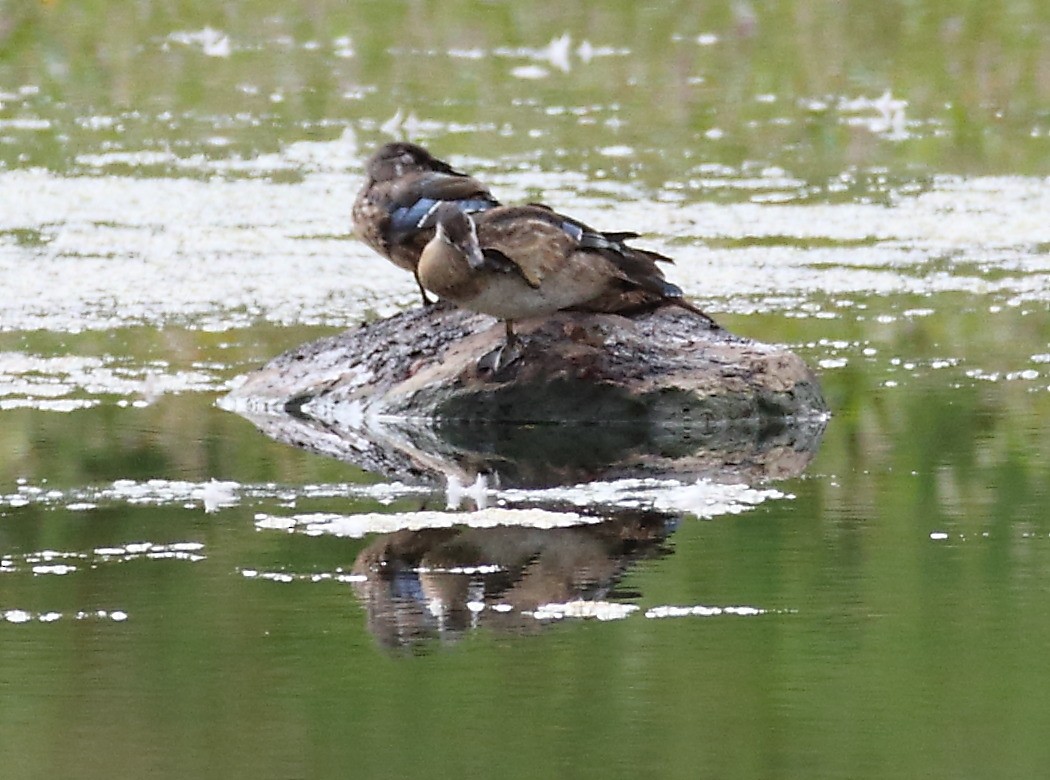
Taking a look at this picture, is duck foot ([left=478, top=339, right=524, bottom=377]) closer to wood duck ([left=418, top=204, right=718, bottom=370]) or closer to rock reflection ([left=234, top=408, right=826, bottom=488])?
wood duck ([left=418, top=204, right=718, bottom=370])

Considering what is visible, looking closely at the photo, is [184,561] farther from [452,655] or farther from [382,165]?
[382,165]

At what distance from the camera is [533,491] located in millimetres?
6840

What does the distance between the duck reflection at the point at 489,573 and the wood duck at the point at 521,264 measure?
1.43 m

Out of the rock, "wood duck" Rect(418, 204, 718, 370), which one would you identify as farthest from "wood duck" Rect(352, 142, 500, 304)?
"wood duck" Rect(418, 204, 718, 370)

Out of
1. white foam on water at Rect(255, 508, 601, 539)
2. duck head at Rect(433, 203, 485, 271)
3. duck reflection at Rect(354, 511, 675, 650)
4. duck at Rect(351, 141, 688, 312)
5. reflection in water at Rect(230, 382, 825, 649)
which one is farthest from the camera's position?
duck at Rect(351, 141, 688, 312)

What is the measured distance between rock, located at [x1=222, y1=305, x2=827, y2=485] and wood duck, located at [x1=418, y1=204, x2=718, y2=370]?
16 cm

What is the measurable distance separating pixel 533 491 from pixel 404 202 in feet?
7.32

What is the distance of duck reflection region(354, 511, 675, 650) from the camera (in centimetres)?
523

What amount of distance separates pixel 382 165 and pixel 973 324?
244 cm

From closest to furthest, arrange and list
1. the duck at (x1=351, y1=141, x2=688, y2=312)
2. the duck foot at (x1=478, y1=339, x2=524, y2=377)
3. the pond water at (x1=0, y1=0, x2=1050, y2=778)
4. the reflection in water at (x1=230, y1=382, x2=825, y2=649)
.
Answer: the pond water at (x1=0, y1=0, x2=1050, y2=778) < the reflection in water at (x1=230, y1=382, x2=825, y2=649) < the duck foot at (x1=478, y1=339, x2=524, y2=377) < the duck at (x1=351, y1=141, x2=688, y2=312)

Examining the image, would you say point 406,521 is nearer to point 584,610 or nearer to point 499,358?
point 584,610

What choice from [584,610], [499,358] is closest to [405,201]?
[499,358]

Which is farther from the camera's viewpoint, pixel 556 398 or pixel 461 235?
pixel 556 398

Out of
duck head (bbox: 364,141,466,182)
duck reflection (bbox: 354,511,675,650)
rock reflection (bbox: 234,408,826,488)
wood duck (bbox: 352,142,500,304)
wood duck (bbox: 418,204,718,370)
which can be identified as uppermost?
duck head (bbox: 364,141,466,182)
